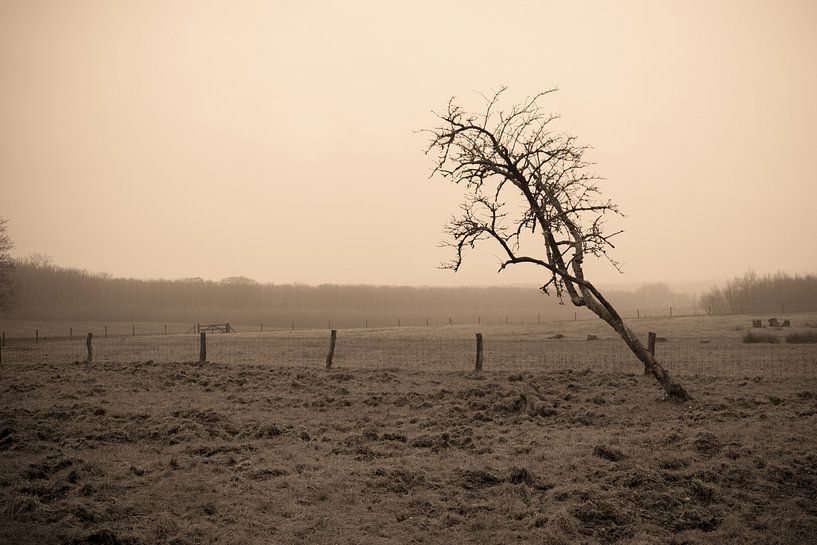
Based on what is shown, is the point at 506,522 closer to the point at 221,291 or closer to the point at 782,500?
the point at 782,500

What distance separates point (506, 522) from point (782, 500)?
3.51 m

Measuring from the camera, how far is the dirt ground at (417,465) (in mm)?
6473

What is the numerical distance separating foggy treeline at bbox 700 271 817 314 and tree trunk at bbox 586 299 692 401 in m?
82.1

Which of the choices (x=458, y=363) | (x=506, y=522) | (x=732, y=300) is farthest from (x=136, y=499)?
(x=732, y=300)

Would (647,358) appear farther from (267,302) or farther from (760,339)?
(267,302)

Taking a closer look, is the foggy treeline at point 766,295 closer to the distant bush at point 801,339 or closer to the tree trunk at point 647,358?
the distant bush at point 801,339

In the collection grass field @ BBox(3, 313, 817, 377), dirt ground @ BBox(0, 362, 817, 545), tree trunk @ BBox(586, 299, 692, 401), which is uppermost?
tree trunk @ BBox(586, 299, 692, 401)

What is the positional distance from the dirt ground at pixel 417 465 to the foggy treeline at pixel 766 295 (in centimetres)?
8218

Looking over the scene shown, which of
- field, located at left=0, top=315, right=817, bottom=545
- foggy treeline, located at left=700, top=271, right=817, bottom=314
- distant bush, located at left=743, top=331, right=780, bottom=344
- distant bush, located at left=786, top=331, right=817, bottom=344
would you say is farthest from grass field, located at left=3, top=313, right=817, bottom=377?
foggy treeline, located at left=700, top=271, right=817, bottom=314

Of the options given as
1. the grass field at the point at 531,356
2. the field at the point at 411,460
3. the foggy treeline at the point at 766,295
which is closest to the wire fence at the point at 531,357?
the grass field at the point at 531,356

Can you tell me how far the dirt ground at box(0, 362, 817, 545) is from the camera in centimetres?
647

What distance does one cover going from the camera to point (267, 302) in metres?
128

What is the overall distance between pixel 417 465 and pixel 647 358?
24.6 ft

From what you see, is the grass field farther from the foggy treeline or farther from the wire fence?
the foggy treeline
